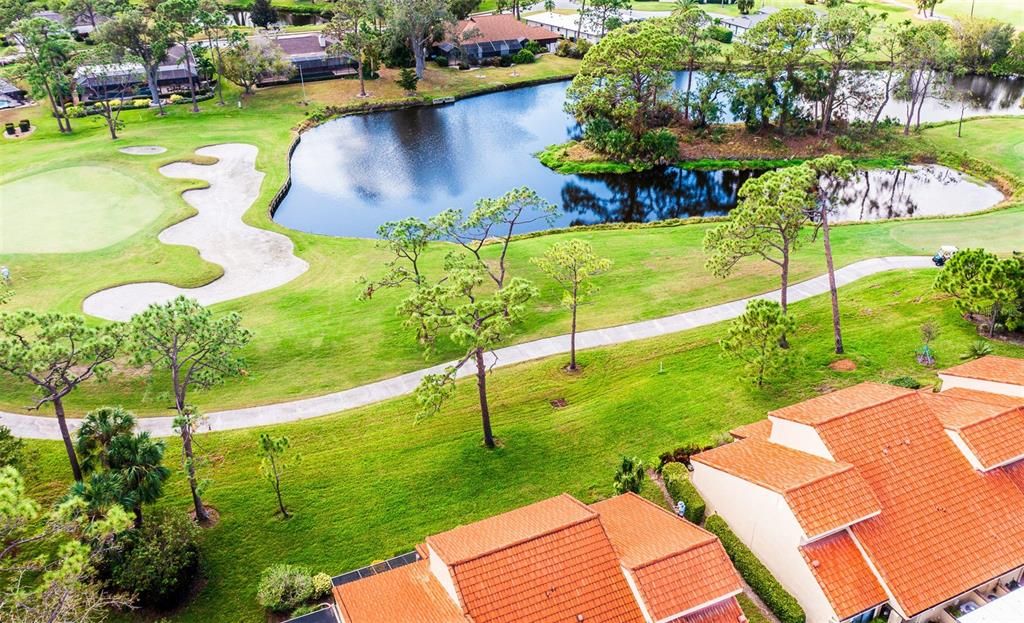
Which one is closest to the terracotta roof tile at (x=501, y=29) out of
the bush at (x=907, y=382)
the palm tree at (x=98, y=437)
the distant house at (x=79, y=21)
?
the distant house at (x=79, y=21)

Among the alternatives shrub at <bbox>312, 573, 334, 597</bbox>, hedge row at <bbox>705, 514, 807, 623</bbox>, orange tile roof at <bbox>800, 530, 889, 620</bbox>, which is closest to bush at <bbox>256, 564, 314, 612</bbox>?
shrub at <bbox>312, 573, 334, 597</bbox>

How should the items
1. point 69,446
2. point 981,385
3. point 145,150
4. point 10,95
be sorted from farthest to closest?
point 10,95
point 145,150
point 981,385
point 69,446

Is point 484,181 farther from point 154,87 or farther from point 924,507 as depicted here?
point 924,507

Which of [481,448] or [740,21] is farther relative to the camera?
[740,21]

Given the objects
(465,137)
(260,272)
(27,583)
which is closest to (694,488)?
(27,583)

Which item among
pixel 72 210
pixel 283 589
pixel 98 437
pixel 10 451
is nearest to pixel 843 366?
pixel 283 589

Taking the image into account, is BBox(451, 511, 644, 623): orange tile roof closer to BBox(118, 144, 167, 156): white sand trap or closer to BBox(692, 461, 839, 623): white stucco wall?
BBox(692, 461, 839, 623): white stucco wall
